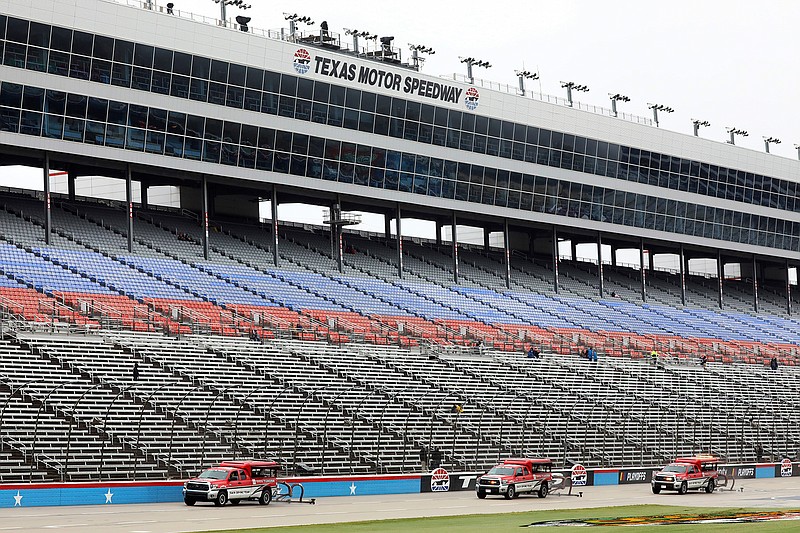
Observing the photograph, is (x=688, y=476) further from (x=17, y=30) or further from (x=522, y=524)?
(x=17, y=30)

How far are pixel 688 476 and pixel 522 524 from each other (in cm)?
1781

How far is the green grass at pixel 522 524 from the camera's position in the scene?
29938 mm

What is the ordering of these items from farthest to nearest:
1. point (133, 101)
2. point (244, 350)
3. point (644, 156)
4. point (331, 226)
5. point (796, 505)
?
1. point (644, 156)
2. point (331, 226)
3. point (133, 101)
4. point (244, 350)
5. point (796, 505)

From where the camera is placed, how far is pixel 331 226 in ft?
242

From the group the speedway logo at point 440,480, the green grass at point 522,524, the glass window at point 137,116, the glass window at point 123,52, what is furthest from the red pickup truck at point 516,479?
the glass window at point 123,52

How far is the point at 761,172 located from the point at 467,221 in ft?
81.2

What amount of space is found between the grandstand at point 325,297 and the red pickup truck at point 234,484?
6.18 ft

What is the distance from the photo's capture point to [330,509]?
3803cm

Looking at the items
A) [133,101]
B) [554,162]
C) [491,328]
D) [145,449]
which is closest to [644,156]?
[554,162]

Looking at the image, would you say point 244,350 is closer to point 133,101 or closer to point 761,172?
point 133,101

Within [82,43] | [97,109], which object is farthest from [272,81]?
[82,43]

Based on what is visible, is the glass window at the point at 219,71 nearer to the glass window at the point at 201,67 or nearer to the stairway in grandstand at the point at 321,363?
the glass window at the point at 201,67

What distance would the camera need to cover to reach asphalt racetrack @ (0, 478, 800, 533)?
31.1 meters

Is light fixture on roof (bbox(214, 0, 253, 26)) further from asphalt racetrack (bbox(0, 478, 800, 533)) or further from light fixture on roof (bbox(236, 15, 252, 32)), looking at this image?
asphalt racetrack (bbox(0, 478, 800, 533))
